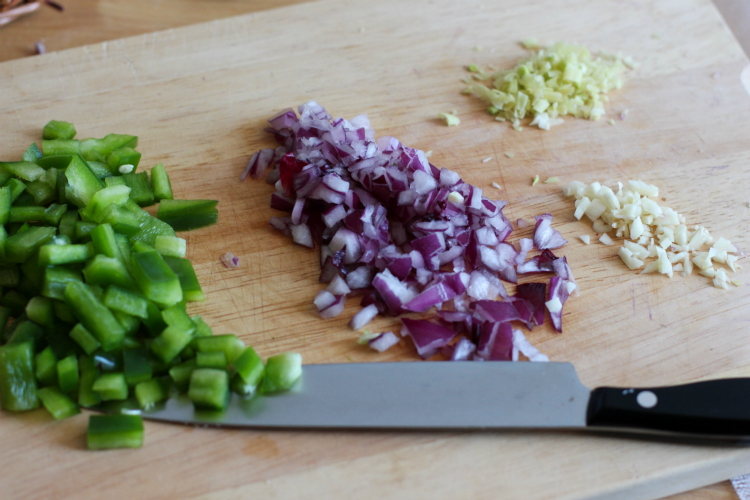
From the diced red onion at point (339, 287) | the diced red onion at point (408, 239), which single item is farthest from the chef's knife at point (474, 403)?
the diced red onion at point (339, 287)

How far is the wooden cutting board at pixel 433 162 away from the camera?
1412 millimetres

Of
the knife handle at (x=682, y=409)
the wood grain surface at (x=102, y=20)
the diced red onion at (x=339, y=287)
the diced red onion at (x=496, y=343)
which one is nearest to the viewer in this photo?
the knife handle at (x=682, y=409)

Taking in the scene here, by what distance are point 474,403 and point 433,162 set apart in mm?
921

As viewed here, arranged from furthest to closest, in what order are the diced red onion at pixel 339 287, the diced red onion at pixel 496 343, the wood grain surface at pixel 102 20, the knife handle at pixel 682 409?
the wood grain surface at pixel 102 20 < the diced red onion at pixel 339 287 < the diced red onion at pixel 496 343 < the knife handle at pixel 682 409

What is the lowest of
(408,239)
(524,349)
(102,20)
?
(524,349)

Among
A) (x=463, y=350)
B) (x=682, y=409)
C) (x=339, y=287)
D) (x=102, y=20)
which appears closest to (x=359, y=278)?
(x=339, y=287)

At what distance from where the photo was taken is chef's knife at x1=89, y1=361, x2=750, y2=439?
1.38 meters

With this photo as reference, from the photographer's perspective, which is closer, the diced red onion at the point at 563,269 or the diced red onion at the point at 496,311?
the diced red onion at the point at 496,311

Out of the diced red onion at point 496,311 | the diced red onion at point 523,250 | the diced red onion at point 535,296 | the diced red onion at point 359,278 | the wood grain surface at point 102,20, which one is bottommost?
the diced red onion at point 535,296

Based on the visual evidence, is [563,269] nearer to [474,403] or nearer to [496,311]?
[496,311]

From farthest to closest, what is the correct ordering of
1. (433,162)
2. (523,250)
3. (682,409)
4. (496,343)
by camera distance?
(433,162) < (523,250) < (496,343) < (682,409)

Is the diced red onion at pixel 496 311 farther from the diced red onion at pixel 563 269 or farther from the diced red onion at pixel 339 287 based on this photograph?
the diced red onion at pixel 339 287

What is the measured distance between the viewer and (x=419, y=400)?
1463 mm

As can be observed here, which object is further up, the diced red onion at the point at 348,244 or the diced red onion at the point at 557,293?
the diced red onion at the point at 348,244
